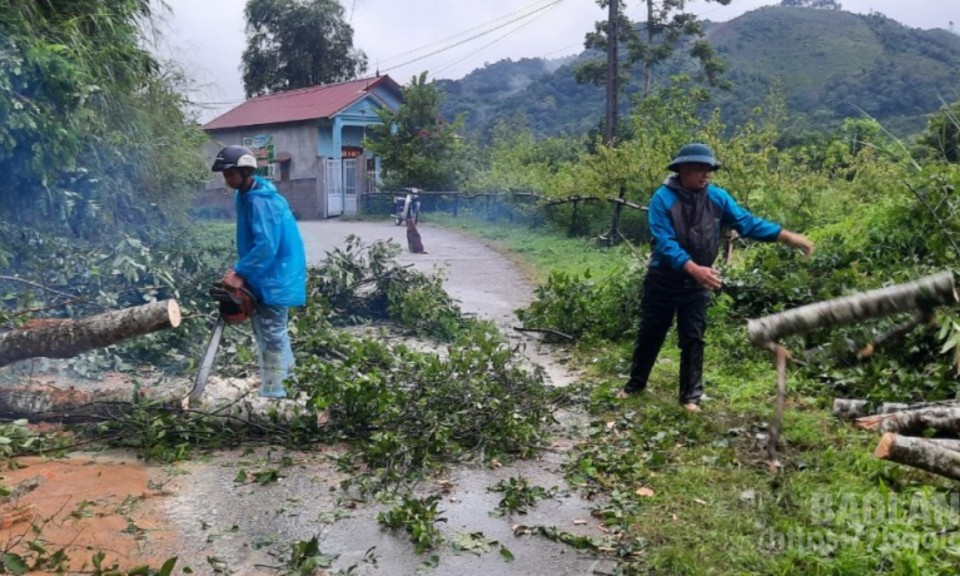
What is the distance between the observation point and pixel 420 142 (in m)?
25.3

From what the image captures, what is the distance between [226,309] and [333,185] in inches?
909

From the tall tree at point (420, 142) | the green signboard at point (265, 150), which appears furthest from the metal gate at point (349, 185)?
the tall tree at point (420, 142)

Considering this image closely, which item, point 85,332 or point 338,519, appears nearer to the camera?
point 338,519

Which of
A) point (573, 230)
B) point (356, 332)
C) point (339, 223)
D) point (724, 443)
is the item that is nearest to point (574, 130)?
point (339, 223)

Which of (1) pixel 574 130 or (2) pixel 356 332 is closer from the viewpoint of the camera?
(2) pixel 356 332

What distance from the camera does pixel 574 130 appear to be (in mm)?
44844

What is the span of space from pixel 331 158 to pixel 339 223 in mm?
4479

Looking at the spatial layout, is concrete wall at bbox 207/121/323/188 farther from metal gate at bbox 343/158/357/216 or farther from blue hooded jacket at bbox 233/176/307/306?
blue hooded jacket at bbox 233/176/307/306

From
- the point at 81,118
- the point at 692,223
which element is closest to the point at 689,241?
the point at 692,223

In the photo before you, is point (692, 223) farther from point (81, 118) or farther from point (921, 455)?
point (81, 118)

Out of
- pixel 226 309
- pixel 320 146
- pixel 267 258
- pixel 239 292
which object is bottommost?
pixel 226 309

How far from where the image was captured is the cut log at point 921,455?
3350 mm

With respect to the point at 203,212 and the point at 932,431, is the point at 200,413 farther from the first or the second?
the point at 203,212

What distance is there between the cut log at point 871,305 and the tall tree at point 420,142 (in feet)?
73.5
